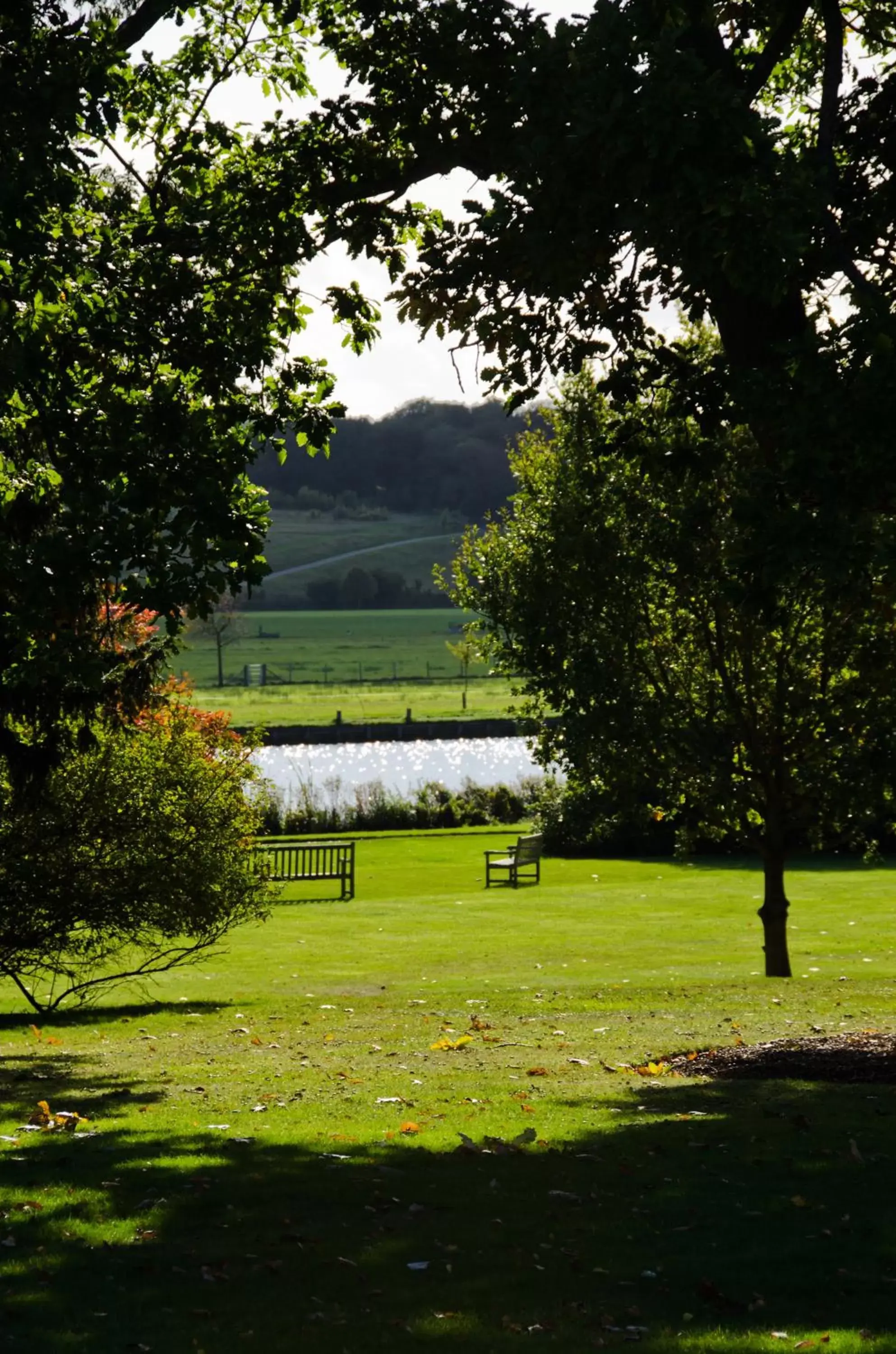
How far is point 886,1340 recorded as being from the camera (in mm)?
4996

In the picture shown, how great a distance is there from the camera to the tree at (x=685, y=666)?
1761 centimetres

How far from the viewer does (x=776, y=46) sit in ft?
33.1

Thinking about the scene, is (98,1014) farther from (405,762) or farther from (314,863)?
(405,762)

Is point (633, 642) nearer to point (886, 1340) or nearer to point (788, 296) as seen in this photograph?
point (788, 296)

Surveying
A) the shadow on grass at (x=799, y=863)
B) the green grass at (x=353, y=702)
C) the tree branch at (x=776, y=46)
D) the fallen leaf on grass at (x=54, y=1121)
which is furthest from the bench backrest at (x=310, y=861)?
the green grass at (x=353, y=702)

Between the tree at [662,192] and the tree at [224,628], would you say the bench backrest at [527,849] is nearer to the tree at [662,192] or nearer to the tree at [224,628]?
the tree at [662,192]

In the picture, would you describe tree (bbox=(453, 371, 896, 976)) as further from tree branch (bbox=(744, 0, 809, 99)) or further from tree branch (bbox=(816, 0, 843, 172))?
tree branch (bbox=(816, 0, 843, 172))

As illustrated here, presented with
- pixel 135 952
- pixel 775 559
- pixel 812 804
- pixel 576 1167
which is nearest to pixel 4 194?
pixel 775 559

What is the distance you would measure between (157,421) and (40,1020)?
9.30m

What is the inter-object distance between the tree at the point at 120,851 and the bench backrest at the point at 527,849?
14.3m

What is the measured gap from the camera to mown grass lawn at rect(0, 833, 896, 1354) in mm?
5301

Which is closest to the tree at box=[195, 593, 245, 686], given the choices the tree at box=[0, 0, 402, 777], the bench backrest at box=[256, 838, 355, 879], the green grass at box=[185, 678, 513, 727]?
the green grass at box=[185, 678, 513, 727]

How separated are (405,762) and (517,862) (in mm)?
47778

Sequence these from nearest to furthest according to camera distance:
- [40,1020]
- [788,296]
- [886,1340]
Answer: [886,1340]
[788,296]
[40,1020]
